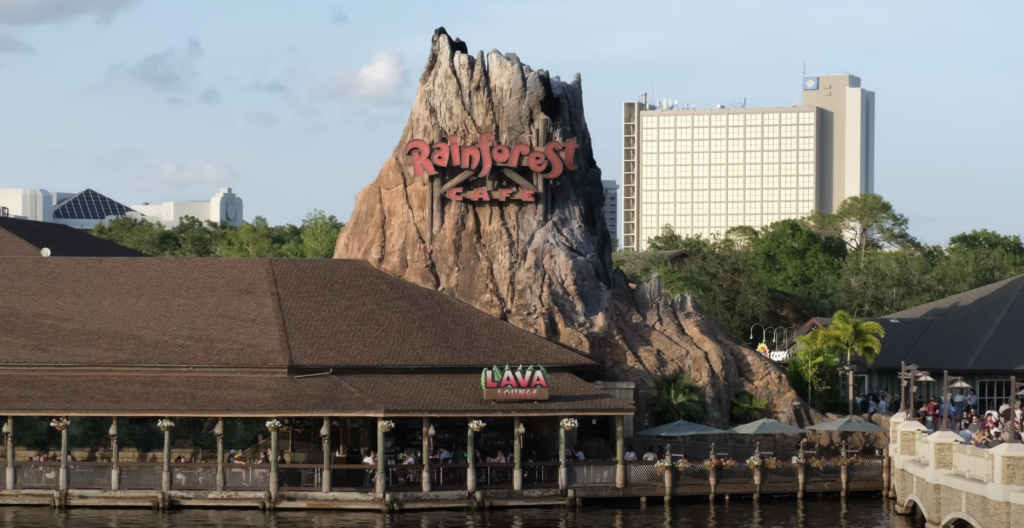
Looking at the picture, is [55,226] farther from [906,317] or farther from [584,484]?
[906,317]

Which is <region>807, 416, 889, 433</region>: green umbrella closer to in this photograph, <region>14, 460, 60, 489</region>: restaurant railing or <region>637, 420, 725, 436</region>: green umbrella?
<region>637, 420, 725, 436</region>: green umbrella

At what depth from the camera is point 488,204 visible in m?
68.6

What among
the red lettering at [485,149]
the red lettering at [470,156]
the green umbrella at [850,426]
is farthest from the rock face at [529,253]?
the green umbrella at [850,426]

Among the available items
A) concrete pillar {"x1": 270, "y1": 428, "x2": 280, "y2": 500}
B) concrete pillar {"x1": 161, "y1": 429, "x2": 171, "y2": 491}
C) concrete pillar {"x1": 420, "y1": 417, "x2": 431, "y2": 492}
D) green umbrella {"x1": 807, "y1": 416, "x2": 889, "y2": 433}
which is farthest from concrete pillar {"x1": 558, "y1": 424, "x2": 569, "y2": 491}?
concrete pillar {"x1": 161, "y1": 429, "x2": 171, "y2": 491}

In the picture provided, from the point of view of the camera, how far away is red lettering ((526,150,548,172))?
67.7 meters

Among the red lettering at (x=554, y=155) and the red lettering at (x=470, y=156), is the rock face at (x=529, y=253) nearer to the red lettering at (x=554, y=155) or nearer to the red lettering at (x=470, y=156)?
the red lettering at (x=554, y=155)

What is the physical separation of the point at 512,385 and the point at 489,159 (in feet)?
44.9

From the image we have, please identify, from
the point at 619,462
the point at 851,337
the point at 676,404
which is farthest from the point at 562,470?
the point at 851,337

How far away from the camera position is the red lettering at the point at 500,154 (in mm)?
67312

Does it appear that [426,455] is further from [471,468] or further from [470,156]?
[470,156]

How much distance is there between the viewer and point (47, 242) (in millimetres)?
78250

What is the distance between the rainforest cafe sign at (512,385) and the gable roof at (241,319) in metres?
4.48

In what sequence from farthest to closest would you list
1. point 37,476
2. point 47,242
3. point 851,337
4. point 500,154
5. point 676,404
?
point 851,337
point 47,242
point 500,154
point 676,404
point 37,476

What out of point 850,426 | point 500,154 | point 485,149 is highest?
point 485,149
